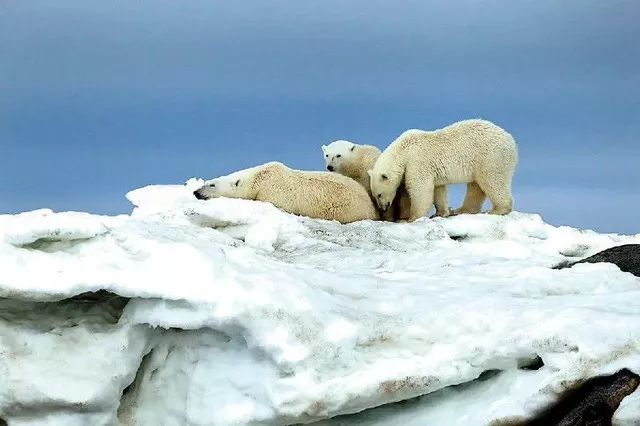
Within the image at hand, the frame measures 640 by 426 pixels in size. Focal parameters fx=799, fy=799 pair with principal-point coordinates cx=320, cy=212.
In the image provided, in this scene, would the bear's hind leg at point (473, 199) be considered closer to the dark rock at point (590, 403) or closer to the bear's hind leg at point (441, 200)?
the bear's hind leg at point (441, 200)

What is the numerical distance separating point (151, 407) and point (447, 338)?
6.72 feet

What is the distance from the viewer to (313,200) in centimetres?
1228

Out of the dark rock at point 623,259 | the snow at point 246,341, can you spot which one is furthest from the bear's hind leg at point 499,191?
the snow at point 246,341

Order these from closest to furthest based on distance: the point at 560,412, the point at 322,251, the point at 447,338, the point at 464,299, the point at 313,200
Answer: the point at 560,412 → the point at 447,338 → the point at 464,299 → the point at 322,251 → the point at 313,200

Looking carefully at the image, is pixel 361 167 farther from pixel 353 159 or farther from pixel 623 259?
pixel 623 259

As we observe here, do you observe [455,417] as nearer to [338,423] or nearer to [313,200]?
[338,423]

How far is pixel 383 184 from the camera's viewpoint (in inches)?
532

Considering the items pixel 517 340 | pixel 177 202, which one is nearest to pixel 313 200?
pixel 177 202

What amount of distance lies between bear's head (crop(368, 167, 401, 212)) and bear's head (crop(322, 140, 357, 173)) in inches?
40.0

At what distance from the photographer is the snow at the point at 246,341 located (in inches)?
197

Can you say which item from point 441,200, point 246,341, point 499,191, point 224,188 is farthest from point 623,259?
point 224,188

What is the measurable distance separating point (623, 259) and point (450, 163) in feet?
19.9

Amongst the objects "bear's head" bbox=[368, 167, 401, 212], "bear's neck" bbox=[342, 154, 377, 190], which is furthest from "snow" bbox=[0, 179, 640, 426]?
"bear's neck" bbox=[342, 154, 377, 190]

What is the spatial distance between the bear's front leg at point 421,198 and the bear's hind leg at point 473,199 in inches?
40.8
